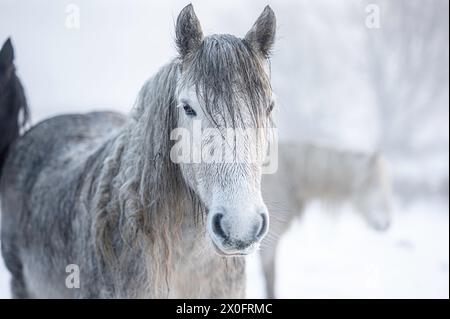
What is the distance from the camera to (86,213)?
1872 mm

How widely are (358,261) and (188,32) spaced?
4.34 metres

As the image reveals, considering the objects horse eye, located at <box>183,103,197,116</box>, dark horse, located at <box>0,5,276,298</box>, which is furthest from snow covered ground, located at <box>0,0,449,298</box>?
horse eye, located at <box>183,103,197,116</box>

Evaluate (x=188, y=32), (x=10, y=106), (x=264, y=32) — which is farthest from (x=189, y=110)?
(x=10, y=106)

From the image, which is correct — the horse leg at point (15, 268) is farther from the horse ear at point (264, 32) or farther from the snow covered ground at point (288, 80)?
the horse ear at point (264, 32)

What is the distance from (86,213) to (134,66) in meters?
4.50

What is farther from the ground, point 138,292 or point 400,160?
point 400,160

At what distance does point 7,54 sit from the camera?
2758 millimetres

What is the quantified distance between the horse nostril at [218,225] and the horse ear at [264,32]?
602mm

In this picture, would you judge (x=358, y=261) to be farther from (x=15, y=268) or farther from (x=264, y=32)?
(x=264, y=32)

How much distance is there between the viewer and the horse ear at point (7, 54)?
2727mm

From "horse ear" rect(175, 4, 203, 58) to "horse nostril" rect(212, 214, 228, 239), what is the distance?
57 cm

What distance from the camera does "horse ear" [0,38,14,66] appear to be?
2.73m

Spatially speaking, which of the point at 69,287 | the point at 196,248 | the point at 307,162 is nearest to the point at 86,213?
the point at 69,287

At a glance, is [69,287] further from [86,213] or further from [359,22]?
[359,22]
